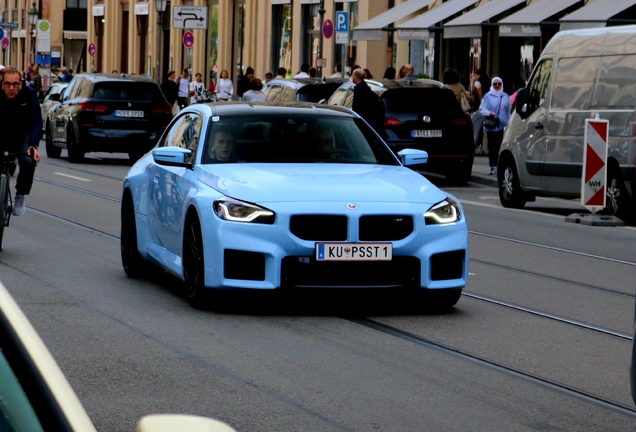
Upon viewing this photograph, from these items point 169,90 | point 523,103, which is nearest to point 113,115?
point 523,103

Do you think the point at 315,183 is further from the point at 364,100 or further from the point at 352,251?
the point at 364,100

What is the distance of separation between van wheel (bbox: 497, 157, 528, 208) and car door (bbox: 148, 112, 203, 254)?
9.60m

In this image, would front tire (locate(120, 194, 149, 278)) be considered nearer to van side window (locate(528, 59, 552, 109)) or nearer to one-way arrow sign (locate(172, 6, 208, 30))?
van side window (locate(528, 59, 552, 109))

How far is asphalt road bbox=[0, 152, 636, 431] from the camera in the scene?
639 cm

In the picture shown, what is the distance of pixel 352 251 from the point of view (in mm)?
9008

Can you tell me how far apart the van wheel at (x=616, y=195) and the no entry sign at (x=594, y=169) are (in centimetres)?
35

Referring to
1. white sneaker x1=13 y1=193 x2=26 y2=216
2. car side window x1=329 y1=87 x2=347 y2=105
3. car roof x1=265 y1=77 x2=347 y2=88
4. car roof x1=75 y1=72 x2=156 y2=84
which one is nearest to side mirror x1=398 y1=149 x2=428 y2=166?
white sneaker x1=13 y1=193 x2=26 y2=216

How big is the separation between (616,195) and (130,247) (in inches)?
Answer: 335

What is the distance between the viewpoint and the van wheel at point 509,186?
66.1 feet

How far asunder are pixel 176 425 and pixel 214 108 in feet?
27.2

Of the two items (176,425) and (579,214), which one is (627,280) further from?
(176,425)

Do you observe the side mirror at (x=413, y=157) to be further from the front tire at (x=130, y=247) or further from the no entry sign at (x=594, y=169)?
the no entry sign at (x=594, y=169)

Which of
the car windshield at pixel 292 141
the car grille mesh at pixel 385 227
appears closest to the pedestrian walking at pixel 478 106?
the car windshield at pixel 292 141

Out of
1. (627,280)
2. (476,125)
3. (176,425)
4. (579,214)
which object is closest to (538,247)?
(627,280)
